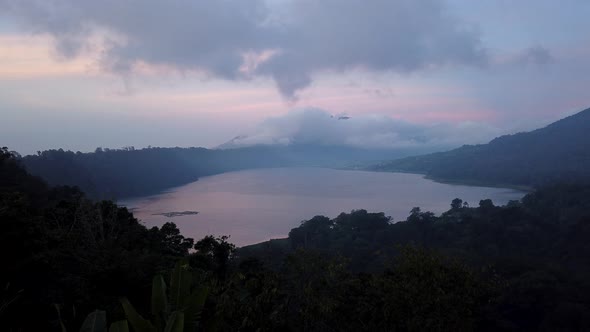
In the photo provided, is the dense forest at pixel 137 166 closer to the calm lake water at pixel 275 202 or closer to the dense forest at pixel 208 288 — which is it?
the calm lake water at pixel 275 202

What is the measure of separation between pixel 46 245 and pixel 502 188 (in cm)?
6701

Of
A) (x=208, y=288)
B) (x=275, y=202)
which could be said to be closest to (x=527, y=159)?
(x=275, y=202)

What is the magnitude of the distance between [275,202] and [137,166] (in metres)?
22.4

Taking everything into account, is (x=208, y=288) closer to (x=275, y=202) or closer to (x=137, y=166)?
(x=275, y=202)

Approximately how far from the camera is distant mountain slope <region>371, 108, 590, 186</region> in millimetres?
64438

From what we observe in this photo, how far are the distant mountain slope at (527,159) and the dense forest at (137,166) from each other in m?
40.2

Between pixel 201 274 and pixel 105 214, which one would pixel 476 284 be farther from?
pixel 105 214

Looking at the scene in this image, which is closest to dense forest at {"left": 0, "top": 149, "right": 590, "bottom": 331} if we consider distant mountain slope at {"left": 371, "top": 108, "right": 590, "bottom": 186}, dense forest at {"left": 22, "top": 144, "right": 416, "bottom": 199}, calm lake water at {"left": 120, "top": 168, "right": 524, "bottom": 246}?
dense forest at {"left": 22, "top": 144, "right": 416, "bottom": 199}

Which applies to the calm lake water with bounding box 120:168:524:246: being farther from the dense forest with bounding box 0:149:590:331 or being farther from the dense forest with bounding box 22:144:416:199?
the dense forest with bounding box 0:149:590:331

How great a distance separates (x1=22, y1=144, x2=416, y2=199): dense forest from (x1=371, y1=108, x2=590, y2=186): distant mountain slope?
40.2 m

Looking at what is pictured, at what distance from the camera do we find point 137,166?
60969 millimetres

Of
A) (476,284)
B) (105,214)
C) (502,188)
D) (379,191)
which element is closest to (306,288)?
(476,284)

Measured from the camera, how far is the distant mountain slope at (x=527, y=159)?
64.4 m

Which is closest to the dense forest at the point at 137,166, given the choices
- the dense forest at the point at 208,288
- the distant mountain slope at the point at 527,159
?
the dense forest at the point at 208,288
